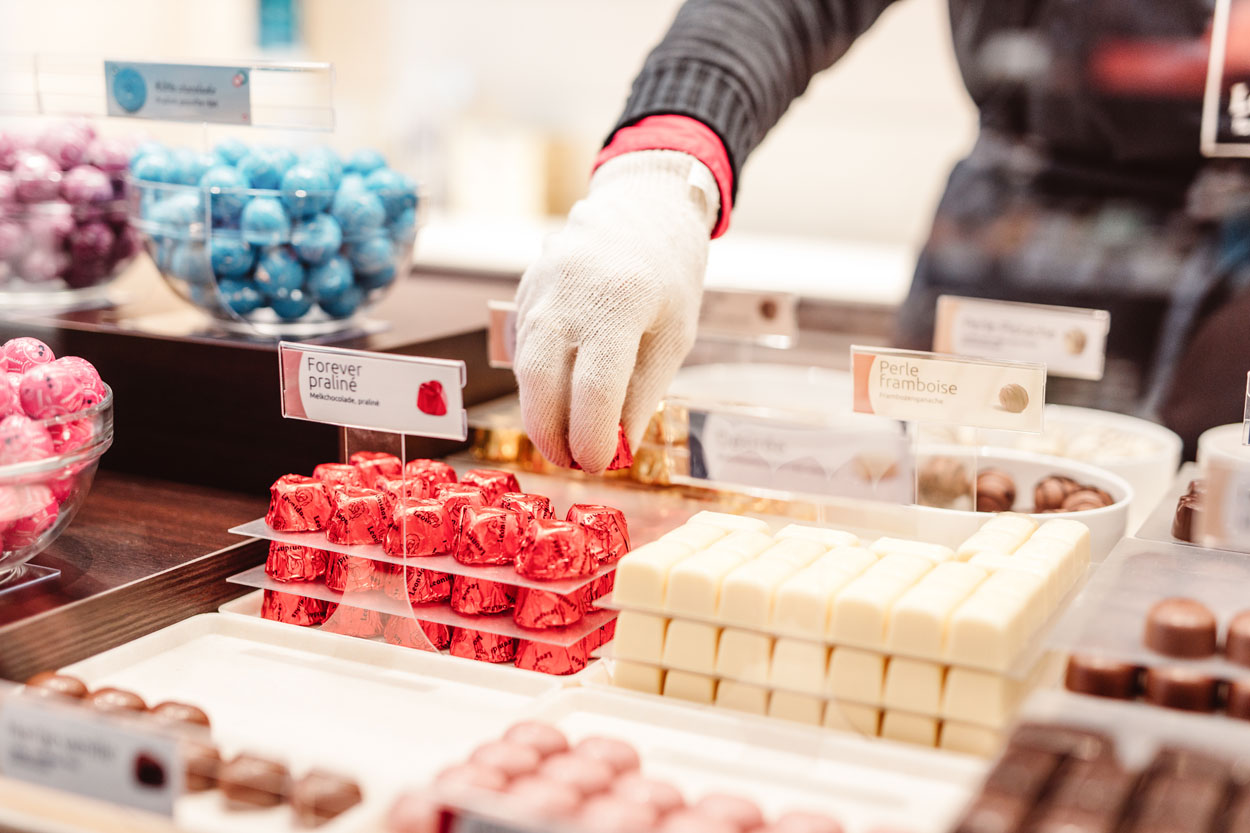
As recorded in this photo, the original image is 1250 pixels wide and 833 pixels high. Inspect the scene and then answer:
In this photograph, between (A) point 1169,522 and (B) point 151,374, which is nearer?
(A) point 1169,522

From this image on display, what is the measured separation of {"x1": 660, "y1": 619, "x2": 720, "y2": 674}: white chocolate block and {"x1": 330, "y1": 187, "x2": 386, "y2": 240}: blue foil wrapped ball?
32.1 inches

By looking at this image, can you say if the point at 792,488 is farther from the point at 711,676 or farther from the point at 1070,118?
the point at 1070,118

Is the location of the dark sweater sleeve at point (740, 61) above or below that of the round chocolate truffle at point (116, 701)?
above

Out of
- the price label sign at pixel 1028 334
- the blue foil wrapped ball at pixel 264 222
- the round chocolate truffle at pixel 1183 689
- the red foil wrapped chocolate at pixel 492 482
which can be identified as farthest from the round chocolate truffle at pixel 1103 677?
the blue foil wrapped ball at pixel 264 222

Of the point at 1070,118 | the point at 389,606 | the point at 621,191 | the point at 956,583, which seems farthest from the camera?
the point at 1070,118

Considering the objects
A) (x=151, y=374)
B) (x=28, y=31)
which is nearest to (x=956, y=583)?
(x=151, y=374)

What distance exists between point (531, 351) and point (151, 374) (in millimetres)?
661

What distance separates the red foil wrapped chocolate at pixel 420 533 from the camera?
118cm

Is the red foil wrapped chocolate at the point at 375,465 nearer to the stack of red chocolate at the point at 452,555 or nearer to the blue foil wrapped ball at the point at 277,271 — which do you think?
the stack of red chocolate at the point at 452,555

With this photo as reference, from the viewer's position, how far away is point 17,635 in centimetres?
108

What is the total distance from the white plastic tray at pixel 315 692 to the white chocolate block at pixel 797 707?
0.63 ft

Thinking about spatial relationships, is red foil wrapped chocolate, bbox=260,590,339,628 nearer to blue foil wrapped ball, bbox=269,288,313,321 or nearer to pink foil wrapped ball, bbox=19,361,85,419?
pink foil wrapped ball, bbox=19,361,85,419

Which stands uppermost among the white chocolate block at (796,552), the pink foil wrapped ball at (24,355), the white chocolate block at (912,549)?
the pink foil wrapped ball at (24,355)

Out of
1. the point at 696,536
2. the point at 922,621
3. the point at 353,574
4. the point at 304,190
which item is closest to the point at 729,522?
the point at 696,536
